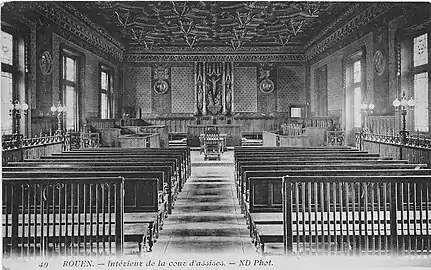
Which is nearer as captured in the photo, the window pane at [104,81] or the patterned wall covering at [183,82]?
the window pane at [104,81]

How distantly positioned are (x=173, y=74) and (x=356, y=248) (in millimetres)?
18503

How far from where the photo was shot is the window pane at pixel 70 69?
1479 centimetres

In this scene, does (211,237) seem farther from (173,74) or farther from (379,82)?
(173,74)

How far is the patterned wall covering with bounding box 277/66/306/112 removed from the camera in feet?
71.2

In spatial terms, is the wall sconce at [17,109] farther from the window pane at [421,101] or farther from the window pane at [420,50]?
the window pane at [420,50]

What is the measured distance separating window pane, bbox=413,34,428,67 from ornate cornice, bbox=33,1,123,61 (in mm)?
8616

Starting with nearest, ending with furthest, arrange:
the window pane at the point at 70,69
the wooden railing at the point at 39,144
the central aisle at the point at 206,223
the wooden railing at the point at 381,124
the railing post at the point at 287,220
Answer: the railing post at the point at 287,220
the central aisle at the point at 206,223
the wooden railing at the point at 39,144
the wooden railing at the point at 381,124
the window pane at the point at 70,69

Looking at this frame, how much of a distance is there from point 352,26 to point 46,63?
9.13 meters

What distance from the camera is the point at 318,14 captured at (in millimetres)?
15031

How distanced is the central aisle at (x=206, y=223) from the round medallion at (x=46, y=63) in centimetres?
533

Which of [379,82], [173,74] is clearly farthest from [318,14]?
[173,74]

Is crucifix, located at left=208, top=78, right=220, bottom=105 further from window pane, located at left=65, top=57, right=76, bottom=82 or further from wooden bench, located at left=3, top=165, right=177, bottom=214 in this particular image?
wooden bench, located at left=3, top=165, right=177, bottom=214

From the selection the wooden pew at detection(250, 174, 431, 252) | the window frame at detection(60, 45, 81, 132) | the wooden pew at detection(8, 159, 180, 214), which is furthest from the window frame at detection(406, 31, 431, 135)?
Result: the window frame at detection(60, 45, 81, 132)

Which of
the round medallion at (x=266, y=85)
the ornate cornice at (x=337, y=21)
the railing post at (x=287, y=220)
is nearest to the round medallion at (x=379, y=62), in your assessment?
the ornate cornice at (x=337, y=21)
